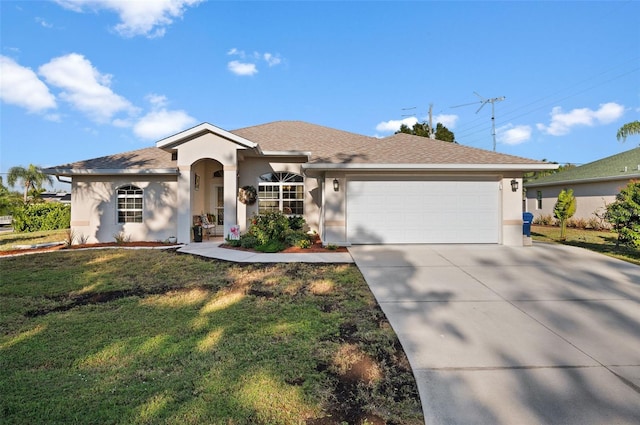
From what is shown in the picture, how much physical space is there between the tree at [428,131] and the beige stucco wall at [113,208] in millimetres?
18848

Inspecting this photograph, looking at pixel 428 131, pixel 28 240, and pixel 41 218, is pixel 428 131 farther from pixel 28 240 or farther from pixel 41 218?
pixel 41 218

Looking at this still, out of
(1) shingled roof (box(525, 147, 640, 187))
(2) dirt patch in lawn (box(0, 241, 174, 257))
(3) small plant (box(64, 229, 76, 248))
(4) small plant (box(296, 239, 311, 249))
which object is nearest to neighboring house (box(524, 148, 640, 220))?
(1) shingled roof (box(525, 147, 640, 187))

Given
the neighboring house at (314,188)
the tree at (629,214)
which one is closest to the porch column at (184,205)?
the neighboring house at (314,188)

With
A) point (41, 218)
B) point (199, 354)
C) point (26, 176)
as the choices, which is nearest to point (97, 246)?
point (199, 354)

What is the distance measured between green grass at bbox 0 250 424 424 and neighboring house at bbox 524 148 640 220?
19433mm

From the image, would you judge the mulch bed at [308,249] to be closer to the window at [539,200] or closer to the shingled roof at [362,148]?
the shingled roof at [362,148]

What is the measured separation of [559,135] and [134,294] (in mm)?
32793

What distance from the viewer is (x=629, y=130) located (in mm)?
17484

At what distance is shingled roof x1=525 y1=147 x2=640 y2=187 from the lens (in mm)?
16844

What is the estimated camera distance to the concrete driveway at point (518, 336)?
2.78m

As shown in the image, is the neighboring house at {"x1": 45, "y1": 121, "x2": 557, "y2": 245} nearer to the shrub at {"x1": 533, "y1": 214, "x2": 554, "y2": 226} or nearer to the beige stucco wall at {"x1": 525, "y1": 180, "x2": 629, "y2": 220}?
the beige stucco wall at {"x1": 525, "y1": 180, "x2": 629, "y2": 220}

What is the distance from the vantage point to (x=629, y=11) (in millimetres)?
13078

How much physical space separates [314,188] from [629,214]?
10490 mm

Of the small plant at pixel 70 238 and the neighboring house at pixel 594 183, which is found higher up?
the neighboring house at pixel 594 183
